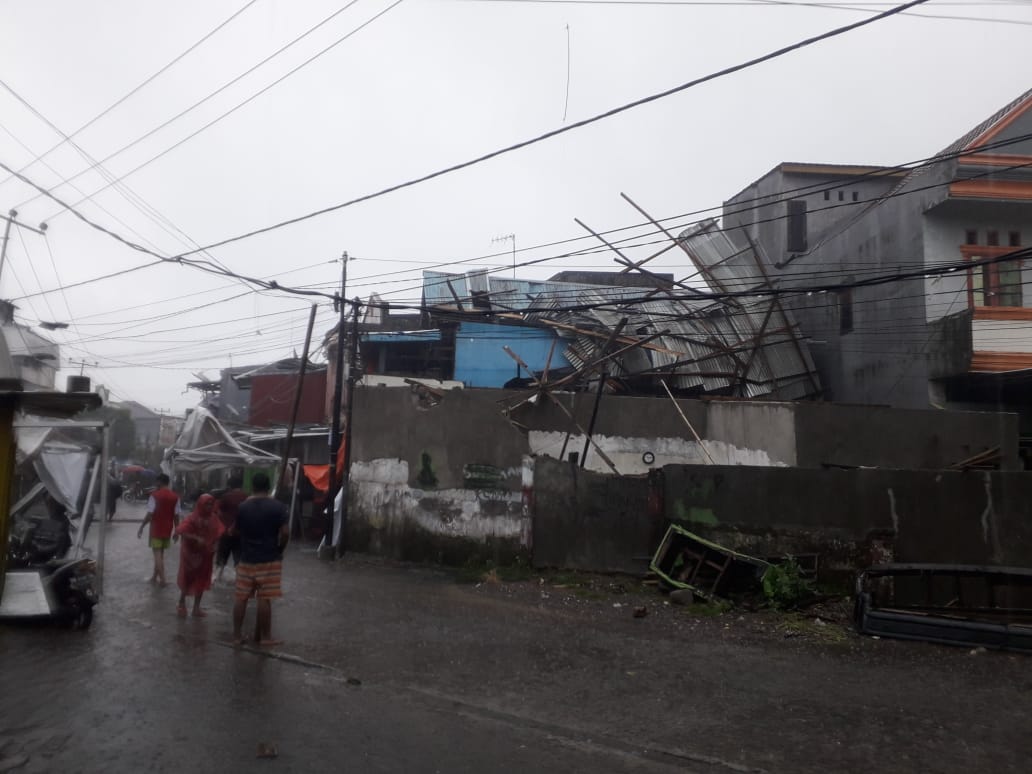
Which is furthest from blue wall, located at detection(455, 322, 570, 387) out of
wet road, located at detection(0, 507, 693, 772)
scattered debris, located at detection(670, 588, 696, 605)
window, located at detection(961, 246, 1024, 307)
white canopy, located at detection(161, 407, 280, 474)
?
wet road, located at detection(0, 507, 693, 772)

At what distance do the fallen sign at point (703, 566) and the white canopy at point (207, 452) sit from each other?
1177cm

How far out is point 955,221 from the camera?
59.5ft

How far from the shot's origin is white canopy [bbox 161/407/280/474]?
20.0m

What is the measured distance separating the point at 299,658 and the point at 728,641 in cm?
476

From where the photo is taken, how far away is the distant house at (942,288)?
1695 centimetres

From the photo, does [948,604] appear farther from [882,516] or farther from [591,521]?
[591,521]

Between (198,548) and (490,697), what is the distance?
462cm

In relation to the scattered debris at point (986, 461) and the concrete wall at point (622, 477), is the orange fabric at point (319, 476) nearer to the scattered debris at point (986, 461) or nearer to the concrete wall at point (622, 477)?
the concrete wall at point (622, 477)

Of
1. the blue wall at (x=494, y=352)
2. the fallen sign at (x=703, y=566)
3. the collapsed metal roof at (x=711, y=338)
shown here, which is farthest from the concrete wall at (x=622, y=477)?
the blue wall at (x=494, y=352)

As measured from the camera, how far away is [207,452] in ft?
65.7

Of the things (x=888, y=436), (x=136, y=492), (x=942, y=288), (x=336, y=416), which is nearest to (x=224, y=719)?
(x=336, y=416)

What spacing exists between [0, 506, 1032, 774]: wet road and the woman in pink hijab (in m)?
0.44

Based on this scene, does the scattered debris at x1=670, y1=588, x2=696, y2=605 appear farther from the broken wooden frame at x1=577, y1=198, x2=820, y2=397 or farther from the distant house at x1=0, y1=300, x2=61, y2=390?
the distant house at x1=0, y1=300, x2=61, y2=390

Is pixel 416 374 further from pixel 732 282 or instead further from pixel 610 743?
pixel 610 743
